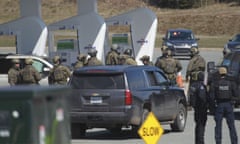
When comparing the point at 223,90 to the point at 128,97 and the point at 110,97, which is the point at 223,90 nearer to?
the point at 128,97

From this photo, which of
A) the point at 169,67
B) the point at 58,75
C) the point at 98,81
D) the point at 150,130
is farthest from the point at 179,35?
the point at 150,130

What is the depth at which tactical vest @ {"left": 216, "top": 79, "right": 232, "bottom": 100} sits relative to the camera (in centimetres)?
1430

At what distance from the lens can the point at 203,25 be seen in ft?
235

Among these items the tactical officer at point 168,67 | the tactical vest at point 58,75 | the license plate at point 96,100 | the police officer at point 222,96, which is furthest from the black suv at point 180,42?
the police officer at point 222,96

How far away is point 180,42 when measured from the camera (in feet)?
147

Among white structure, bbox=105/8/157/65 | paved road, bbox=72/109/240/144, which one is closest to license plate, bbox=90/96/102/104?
paved road, bbox=72/109/240/144

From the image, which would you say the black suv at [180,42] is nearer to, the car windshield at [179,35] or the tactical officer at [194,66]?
the car windshield at [179,35]

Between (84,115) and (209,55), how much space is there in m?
33.4

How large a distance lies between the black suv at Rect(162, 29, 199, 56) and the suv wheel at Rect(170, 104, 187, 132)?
83.6ft

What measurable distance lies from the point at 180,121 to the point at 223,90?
161 inches

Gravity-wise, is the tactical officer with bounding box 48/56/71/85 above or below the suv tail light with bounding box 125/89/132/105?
above

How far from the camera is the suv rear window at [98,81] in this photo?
16359 millimetres

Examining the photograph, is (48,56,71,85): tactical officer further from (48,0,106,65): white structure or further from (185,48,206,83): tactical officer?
(48,0,106,65): white structure

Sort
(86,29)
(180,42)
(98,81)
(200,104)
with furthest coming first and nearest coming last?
(180,42), (86,29), (98,81), (200,104)
